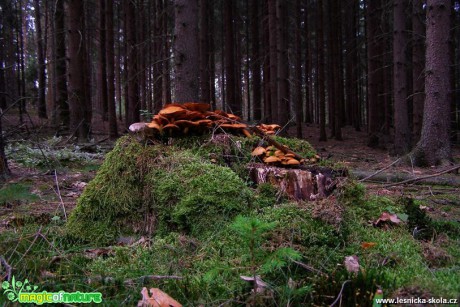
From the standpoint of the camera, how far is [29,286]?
2.26 meters

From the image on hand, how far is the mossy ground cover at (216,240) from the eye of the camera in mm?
2236

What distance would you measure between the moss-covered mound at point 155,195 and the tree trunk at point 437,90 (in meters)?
7.11

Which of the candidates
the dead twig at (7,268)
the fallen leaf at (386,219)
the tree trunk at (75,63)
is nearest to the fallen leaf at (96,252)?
the dead twig at (7,268)

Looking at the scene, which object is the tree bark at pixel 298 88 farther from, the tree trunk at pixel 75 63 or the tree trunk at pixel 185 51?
the tree trunk at pixel 185 51

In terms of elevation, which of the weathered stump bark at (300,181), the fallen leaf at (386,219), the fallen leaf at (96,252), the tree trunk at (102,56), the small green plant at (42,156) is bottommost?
the fallen leaf at (96,252)

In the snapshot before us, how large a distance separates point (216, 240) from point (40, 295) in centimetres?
128

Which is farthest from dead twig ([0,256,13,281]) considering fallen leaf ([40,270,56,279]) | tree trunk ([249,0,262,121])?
tree trunk ([249,0,262,121])

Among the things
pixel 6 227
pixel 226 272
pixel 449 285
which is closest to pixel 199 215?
pixel 226 272

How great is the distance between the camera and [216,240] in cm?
302

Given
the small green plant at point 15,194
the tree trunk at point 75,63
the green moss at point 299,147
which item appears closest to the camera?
the green moss at point 299,147

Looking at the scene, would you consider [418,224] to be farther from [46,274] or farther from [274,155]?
[46,274]

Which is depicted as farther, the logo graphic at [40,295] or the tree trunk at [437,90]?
the tree trunk at [437,90]

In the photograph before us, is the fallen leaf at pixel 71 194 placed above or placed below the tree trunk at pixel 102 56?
below

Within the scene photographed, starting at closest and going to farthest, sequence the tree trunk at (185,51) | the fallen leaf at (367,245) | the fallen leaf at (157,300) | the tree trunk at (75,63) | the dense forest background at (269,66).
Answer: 1. the fallen leaf at (157,300)
2. the fallen leaf at (367,245)
3. the tree trunk at (185,51)
4. the dense forest background at (269,66)
5. the tree trunk at (75,63)
